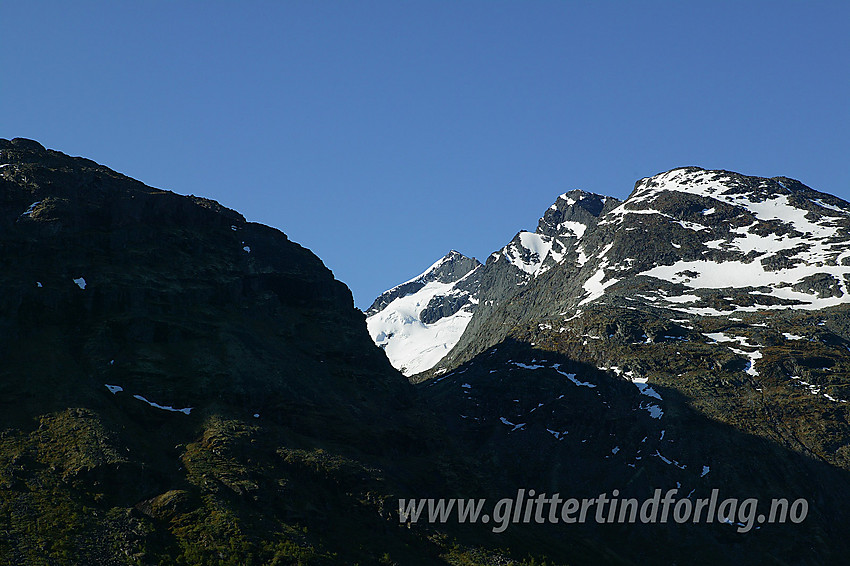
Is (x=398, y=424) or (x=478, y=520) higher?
(x=398, y=424)

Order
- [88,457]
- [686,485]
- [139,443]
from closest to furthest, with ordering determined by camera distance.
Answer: [88,457], [139,443], [686,485]

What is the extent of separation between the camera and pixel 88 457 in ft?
359

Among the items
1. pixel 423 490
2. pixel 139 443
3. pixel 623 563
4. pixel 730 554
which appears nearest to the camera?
pixel 139 443

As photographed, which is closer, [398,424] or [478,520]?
[478,520]

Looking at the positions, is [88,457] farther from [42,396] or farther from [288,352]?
[288,352]

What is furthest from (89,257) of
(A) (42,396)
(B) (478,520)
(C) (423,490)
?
(B) (478,520)

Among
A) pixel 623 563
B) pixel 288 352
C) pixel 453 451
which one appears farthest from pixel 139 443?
pixel 623 563

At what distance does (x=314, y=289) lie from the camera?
189 m

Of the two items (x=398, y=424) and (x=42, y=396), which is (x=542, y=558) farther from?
(x=42, y=396)

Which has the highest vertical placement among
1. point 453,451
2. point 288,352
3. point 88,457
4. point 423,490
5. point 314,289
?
point 314,289

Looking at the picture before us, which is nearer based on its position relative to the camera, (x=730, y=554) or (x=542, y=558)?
(x=542, y=558)

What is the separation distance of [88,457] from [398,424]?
61.1 meters

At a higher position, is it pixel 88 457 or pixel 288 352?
pixel 288 352

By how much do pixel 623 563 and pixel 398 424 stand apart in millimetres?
49618
